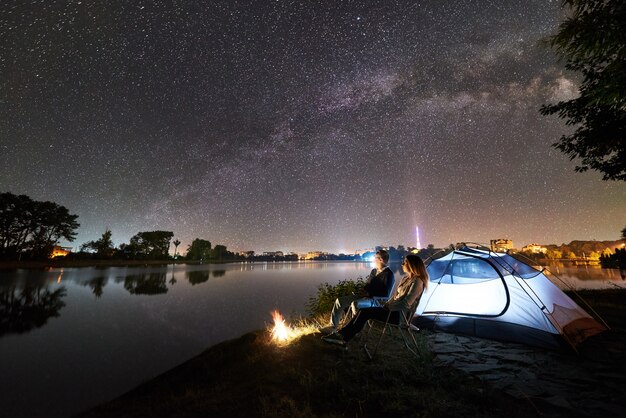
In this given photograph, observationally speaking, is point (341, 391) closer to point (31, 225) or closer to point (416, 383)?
point (416, 383)

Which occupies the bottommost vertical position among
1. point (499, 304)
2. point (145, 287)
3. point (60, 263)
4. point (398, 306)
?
point (145, 287)

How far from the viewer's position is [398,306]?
17.0 feet

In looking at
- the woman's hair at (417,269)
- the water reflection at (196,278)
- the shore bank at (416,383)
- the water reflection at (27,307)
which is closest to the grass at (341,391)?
the shore bank at (416,383)

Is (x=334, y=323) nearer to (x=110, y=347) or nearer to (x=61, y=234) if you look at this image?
(x=110, y=347)

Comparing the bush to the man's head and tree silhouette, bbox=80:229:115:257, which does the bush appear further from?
tree silhouette, bbox=80:229:115:257

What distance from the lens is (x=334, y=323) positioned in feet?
19.3

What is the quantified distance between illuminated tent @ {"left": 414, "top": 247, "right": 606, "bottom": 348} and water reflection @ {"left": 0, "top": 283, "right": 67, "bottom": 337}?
56.6 ft

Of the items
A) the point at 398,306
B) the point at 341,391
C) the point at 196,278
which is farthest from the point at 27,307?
the point at 196,278

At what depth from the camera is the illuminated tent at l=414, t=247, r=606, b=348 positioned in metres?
5.77

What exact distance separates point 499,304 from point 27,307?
24.3 m

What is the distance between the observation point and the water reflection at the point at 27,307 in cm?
1346

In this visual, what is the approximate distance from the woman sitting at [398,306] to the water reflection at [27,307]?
611 inches

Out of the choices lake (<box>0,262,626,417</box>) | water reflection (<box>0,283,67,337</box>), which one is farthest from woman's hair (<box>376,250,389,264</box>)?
water reflection (<box>0,283,67,337</box>)

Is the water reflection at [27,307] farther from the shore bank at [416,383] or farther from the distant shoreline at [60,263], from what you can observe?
the distant shoreline at [60,263]
